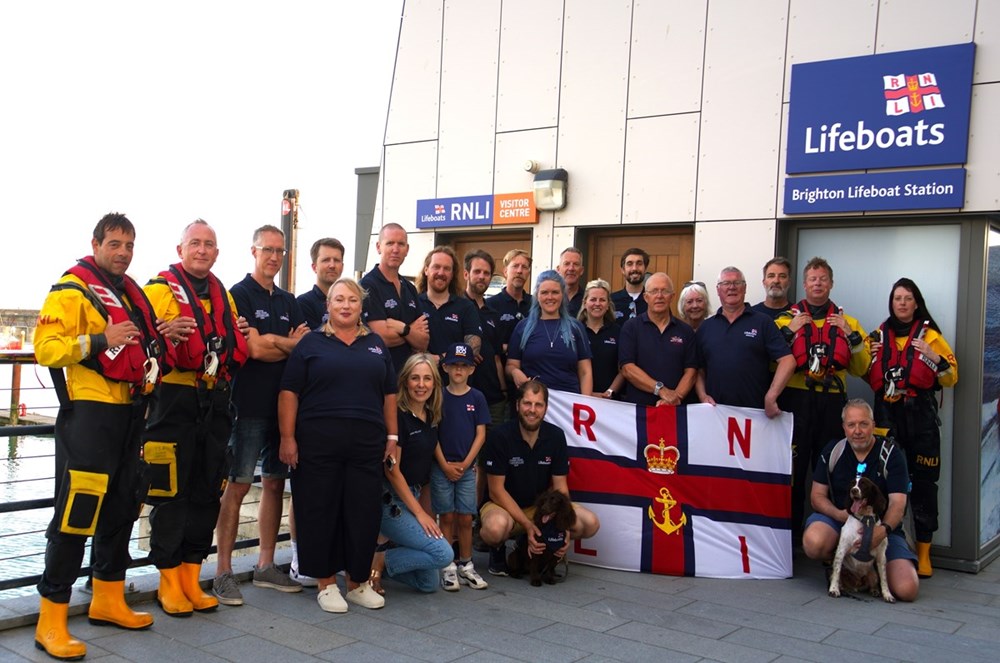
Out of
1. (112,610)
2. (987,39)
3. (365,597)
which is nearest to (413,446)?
(365,597)

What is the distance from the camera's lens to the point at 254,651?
4.16 metres

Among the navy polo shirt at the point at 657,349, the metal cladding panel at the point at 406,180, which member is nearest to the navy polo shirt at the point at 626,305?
the navy polo shirt at the point at 657,349

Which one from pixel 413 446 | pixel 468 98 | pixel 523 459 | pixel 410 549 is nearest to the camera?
pixel 410 549

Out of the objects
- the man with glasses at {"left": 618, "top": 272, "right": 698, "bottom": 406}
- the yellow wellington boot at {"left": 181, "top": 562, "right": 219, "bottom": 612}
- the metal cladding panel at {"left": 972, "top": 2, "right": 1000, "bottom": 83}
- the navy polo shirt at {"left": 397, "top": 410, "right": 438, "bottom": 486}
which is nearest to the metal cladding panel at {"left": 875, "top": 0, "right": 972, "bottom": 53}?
the metal cladding panel at {"left": 972, "top": 2, "right": 1000, "bottom": 83}

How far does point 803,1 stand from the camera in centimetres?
686

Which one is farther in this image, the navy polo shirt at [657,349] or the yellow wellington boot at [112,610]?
the navy polo shirt at [657,349]

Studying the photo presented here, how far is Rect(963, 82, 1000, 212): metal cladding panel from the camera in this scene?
6.07 meters

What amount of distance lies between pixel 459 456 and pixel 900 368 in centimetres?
317

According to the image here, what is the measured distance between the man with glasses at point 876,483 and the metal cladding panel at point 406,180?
4830mm

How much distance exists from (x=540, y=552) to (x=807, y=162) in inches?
144

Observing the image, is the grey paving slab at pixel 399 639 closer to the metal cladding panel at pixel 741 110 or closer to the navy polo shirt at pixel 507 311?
the navy polo shirt at pixel 507 311

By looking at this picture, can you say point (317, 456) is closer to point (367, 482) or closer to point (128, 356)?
point (367, 482)

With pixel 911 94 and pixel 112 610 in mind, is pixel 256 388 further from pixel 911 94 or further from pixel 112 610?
pixel 911 94

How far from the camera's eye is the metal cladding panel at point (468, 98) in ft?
28.1
